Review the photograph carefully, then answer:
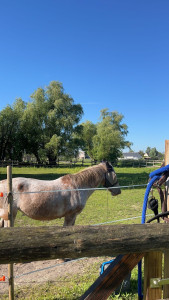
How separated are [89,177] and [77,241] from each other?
3371mm

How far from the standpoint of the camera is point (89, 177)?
4.71 metres

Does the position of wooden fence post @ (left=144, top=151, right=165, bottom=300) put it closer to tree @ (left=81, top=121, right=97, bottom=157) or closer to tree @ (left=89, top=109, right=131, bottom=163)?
tree @ (left=89, top=109, right=131, bottom=163)

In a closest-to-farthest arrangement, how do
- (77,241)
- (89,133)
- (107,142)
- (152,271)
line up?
(77,241), (152,271), (107,142), (89,133)

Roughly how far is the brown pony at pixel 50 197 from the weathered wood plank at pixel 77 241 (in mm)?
2343

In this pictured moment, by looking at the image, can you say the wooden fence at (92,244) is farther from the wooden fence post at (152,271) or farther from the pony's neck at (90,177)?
the pony's neck at (90,177)

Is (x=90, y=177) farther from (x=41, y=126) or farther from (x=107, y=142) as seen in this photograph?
(x=107, y=142)

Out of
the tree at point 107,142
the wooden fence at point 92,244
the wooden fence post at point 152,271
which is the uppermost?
the tree at point 107,142

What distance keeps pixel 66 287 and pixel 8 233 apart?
2.67m

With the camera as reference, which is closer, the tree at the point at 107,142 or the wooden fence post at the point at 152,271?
the wooden fence post at the point at 152,271

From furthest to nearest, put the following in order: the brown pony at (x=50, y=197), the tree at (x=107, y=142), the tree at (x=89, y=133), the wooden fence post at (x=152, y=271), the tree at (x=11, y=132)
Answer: the tree at (x=89, y=133), the tree at (x=107, y=142), the tree at (x=11, y=132), the brown pony at (x=50, y=197), the wooden fence post at (x=152, y=271)

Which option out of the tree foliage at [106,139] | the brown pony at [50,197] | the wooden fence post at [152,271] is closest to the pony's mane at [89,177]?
the brown pony at [50,197]

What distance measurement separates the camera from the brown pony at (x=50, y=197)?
403cm

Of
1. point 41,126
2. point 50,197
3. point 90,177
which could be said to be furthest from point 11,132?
point 50,197

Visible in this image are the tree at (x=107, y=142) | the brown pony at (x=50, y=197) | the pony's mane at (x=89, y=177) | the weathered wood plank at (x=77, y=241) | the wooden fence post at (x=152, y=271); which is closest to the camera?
the weathered wood plank at (x=77, y=241)
